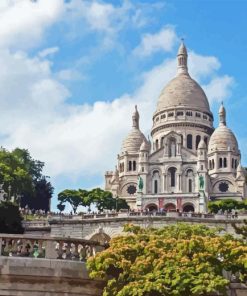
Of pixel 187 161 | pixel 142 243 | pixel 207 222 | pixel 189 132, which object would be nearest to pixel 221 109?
pixel 189 132

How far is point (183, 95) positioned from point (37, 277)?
366ft

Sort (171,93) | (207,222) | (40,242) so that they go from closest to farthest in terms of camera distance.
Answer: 1. (40,242)
2. (207,222)
3. (171,93)

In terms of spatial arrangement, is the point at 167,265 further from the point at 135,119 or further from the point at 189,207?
the point at 135,119

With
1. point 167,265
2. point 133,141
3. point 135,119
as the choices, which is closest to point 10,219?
point 167,265

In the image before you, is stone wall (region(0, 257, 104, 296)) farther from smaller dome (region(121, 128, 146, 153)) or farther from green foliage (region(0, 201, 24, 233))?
smaller dome (region(121, 128, 146, 153))

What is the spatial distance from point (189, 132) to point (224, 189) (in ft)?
46.5

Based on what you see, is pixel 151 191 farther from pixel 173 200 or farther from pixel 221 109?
pixel 221 109

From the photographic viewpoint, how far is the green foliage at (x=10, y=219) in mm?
56344

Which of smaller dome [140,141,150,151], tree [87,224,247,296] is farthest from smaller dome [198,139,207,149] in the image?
tree [87,224,247,296]

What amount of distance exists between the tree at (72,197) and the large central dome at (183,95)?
3284cm

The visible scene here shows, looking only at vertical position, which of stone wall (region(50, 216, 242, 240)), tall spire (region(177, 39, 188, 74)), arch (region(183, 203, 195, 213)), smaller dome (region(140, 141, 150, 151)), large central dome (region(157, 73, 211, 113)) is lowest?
stone wall (region(50, 216, 242, 240))

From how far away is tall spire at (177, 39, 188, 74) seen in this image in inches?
5304

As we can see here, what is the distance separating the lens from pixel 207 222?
59719 millimetres

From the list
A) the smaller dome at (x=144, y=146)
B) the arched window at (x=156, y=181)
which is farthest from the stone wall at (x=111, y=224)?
the smaller dome at (x=144, y=146)
